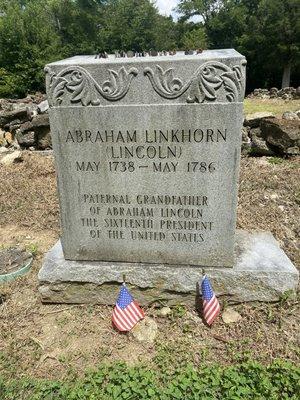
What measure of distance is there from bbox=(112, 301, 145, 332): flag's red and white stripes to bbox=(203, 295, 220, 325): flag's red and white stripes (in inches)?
23.1

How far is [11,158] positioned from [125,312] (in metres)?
5.96

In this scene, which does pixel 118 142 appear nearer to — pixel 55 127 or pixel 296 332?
pixel 55 127

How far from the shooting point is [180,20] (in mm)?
41688

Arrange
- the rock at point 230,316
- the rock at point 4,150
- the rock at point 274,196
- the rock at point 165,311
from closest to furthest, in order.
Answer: the rock at point 230,316
the rock at point 165,311
the rock at point 274,196
the rock at point 4,150

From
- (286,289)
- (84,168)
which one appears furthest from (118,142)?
(286,289)

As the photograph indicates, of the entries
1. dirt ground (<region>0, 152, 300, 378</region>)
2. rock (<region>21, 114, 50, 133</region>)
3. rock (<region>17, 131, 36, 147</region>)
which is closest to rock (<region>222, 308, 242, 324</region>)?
dirt ground (<region>0, 152, 300, 378</region>)

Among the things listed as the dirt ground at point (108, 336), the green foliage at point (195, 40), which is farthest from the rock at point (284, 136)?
the green foliage at point (195, 40)

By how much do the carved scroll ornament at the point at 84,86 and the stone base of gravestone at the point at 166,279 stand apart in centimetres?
151

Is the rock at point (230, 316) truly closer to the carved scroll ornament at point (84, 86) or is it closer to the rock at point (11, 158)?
the carved scroll ornament at point (84, 86)

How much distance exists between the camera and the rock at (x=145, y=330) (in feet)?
10.4

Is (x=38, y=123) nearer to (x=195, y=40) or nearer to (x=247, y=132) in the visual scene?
(x=247, y=132)

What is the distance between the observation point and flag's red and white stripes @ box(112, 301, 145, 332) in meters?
3.18

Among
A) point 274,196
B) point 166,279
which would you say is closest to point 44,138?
point 274,196

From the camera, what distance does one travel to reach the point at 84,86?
2920 mm
